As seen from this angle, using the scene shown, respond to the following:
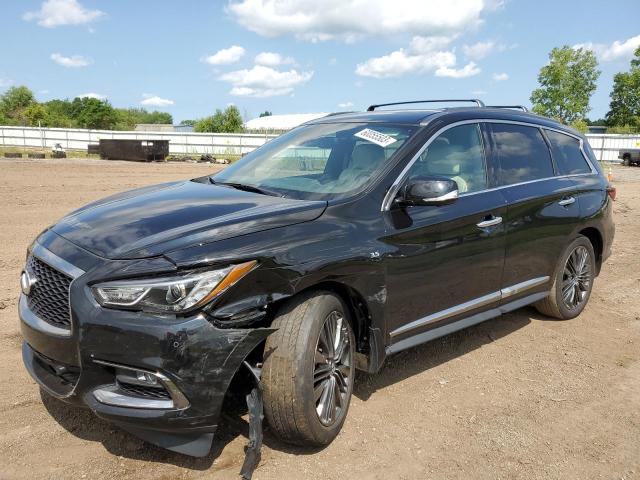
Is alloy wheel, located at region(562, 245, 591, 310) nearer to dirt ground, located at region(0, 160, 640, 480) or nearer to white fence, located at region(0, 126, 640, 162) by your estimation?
dirt ground, located at region(0, 160, 640, 480)

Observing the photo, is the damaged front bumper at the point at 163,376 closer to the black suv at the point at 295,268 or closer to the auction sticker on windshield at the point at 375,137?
the black suv at the point at 295,268

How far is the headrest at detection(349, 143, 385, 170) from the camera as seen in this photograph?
3777 mm

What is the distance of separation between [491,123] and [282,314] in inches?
101

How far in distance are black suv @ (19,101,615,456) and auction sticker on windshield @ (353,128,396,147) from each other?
0.05ft

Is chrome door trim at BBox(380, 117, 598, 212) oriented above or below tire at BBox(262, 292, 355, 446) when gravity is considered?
above

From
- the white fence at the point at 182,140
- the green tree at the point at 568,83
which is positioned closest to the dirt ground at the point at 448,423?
the white fence at the point at 182,140

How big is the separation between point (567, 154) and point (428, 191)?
2.60m

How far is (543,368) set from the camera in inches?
173

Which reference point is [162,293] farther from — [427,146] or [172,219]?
[427,146]

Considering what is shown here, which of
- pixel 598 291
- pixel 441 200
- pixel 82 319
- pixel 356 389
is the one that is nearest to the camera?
pixel 82 319

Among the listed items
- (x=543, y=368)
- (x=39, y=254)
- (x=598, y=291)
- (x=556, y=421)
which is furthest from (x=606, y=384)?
(x=39, y=254)

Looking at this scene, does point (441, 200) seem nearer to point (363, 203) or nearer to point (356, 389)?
point (363, 203)

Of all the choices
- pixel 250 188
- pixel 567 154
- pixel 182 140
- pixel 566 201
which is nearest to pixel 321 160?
pixel 250 188

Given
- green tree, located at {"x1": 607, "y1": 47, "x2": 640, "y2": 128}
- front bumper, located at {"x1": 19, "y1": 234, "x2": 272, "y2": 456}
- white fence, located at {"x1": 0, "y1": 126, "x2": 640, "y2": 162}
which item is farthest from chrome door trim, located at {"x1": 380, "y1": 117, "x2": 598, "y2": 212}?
green tree, located at {"x1": 607, "y1": 47, "x2": 640, "y2": 128}
